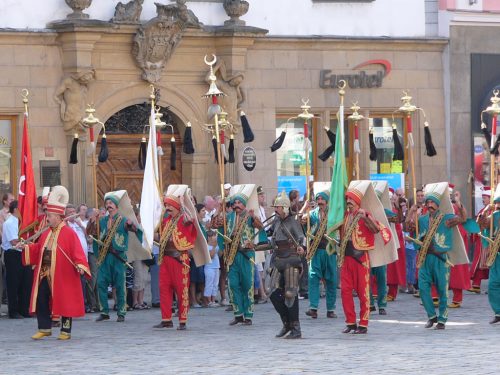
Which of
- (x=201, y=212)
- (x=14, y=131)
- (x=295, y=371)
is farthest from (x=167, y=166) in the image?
(x=295, y=371)

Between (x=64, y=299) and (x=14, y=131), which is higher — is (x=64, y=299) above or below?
below

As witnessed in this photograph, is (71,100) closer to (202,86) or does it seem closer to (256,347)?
(202,86)

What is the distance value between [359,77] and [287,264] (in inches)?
443

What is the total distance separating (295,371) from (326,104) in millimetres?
14843

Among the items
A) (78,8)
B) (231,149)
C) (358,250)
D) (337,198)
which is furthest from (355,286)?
(78,8)

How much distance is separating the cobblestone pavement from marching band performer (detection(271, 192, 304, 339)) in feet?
0.92

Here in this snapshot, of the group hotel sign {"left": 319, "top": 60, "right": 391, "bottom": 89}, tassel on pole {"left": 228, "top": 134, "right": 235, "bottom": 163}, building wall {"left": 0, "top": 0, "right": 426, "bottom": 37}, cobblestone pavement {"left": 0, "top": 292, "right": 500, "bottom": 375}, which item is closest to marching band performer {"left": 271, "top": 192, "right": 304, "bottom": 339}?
cobblestone pavement {"left": 0, "top": 292, "right": 500, "bottom": 375}

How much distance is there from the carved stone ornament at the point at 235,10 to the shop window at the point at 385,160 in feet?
10.7

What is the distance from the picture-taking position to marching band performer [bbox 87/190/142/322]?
22.0m

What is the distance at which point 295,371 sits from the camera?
600 inches

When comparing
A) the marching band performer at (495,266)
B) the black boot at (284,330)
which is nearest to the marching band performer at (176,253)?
the black boot at (284,330)

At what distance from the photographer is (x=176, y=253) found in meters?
20.6

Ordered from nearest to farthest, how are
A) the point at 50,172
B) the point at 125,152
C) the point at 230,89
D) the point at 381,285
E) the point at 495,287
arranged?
the point at 495,287, the point at 381,285, the point at 50,172, the point at 125,152, the point at 230,89

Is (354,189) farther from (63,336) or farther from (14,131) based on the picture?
(14,131)
